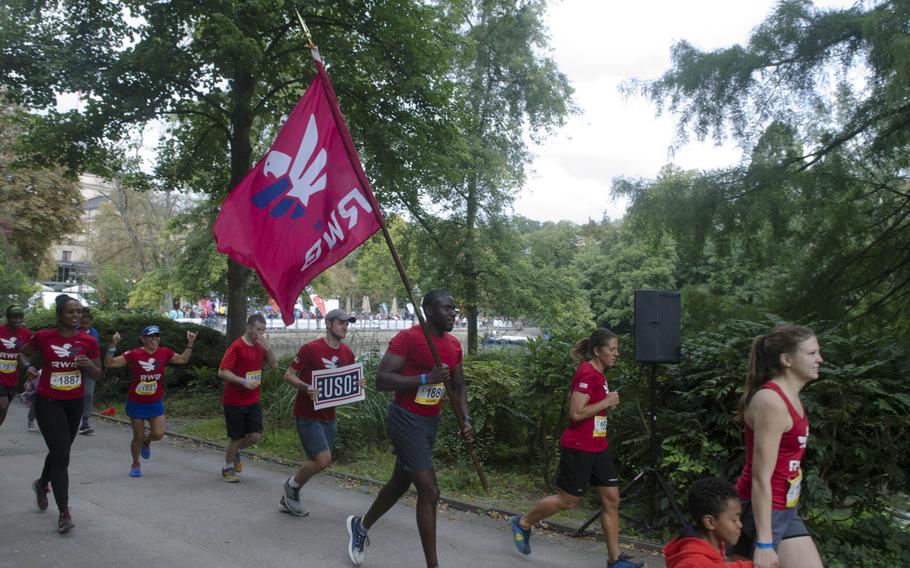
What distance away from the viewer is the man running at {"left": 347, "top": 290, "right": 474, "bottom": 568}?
16.4ft

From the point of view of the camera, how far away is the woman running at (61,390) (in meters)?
6.13

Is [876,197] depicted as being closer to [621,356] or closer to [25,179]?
[621,356]

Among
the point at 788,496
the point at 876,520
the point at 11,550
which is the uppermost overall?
the point at 788,496

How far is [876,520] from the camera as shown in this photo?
5477 millimetres

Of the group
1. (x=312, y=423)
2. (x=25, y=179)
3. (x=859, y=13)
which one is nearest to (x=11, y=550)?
(x=312, y=423)

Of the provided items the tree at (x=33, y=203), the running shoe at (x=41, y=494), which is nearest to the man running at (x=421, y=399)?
the running shoe at (x=41, y=494)

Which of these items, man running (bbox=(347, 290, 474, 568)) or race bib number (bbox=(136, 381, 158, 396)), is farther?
race bib number (bbox=(136, 381, 158, 396))

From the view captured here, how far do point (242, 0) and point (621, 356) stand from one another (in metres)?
10.0

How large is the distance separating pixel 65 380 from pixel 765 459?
18.8 ft

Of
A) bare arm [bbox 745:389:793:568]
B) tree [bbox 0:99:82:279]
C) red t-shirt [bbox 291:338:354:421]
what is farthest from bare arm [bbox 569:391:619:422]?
tree [bbox 0:99:82:279]

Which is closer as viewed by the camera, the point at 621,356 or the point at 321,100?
the point at 321,100

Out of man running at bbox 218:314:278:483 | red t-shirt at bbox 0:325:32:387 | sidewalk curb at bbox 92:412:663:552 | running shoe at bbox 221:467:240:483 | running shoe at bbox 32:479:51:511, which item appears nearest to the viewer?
sidewalk curb at bbox 92:412:663:552

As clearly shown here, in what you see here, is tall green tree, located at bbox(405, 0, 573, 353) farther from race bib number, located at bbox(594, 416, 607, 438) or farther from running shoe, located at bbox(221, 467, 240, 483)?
race bib number, located at bbox(594, 416, 607, 438)

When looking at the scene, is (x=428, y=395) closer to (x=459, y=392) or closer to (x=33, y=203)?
(x=459, y=392)
